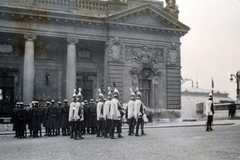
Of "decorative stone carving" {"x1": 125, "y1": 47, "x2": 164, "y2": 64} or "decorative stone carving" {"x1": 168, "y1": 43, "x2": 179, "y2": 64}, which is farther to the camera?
"decorative stone carving" {"x1": 168, "y1": 43, "x2": 179, "y2": 64}

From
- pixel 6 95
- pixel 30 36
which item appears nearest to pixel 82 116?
pixel 30 36

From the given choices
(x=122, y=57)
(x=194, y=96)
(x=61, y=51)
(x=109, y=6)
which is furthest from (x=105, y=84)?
(x=194, y=96)

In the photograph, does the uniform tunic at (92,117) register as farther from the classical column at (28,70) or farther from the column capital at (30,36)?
the column capital at (30,36)

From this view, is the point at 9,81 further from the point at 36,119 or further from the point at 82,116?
the point at 82,116

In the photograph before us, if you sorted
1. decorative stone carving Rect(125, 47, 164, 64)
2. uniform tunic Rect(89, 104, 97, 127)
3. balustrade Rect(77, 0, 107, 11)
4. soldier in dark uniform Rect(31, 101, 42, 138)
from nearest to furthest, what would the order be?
soldier in dark uniform Rect(31, 101, 42, 138) < uniform tunic Rect(89, 104, 97, 127) < balustrade Rect(77, 0, 107, 11) < decorative stone carving Rect(125, 47, 164, 64)

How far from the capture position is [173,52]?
103ft

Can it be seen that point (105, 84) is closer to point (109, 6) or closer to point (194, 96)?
point (109, 6)

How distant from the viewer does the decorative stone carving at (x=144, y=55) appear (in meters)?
29.7

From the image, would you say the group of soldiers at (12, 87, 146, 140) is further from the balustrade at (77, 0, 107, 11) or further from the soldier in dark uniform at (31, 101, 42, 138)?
the balustrade at (77, 0, 107, 11)

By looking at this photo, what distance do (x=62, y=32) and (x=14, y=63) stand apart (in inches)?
172

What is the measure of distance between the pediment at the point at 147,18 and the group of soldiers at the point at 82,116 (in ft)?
37.8

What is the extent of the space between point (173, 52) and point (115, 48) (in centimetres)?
549

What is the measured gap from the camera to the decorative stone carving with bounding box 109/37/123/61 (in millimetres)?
28797

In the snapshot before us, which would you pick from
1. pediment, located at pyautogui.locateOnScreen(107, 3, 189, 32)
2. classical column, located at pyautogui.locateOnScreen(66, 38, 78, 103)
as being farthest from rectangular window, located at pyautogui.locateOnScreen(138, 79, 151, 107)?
classical column, located at pyautogui.locateOnScreen(66, 38, 78, 103)
